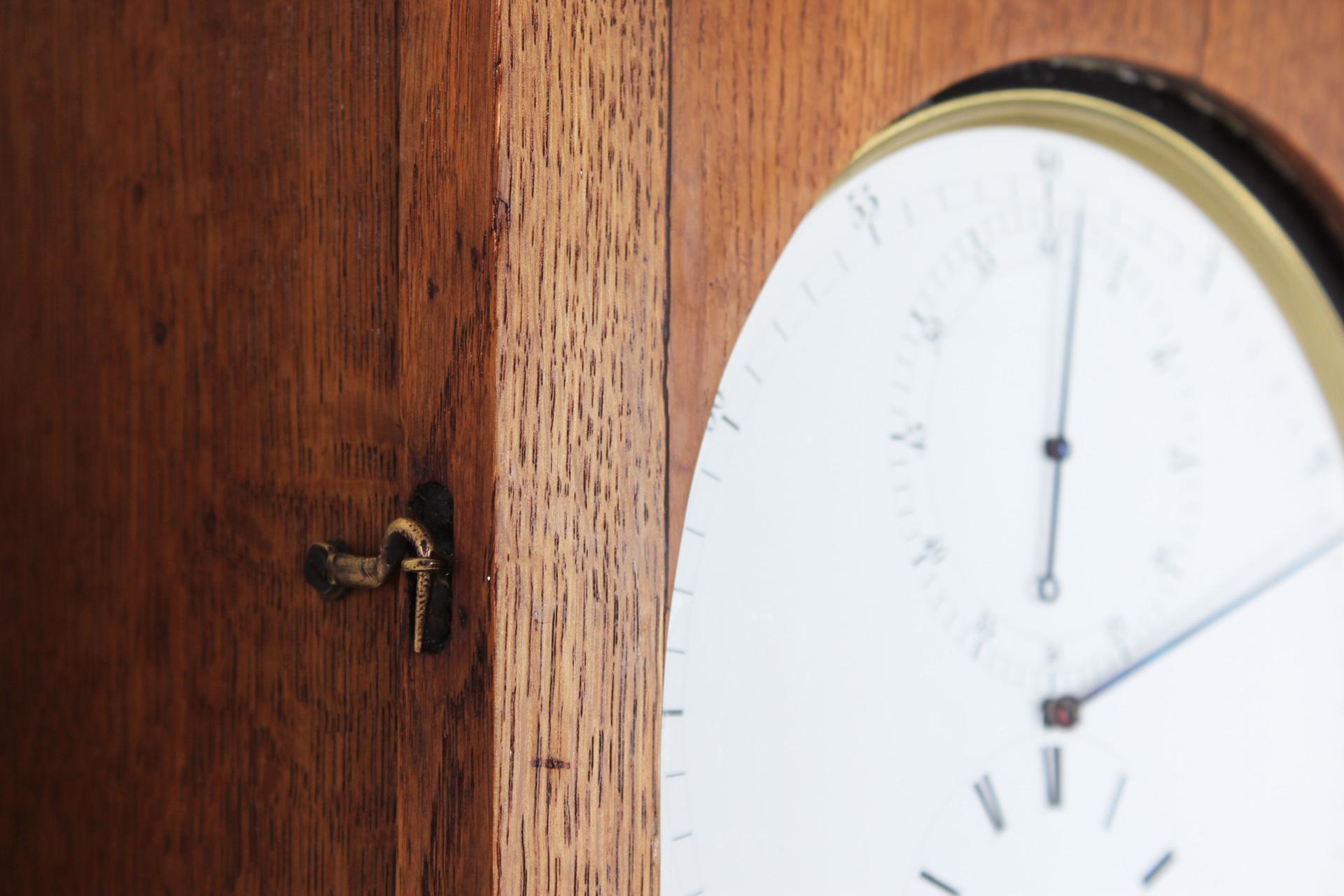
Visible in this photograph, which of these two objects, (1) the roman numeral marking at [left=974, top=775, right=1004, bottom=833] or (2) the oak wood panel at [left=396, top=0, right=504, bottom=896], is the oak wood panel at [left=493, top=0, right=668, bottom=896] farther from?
(1) the roman numeral marking at [left=974, top=775, right=1004, bottom=833]

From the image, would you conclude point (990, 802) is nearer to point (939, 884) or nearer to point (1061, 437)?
point (939, 884)

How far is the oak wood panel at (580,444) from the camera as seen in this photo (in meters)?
0.33

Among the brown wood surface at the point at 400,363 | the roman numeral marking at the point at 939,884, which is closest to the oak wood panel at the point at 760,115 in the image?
the brown wood surface at the point at 400,363

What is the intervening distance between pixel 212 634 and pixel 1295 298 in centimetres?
48

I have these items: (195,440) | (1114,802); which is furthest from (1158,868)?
(195,440)

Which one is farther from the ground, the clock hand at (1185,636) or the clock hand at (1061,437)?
the clock hand at (1061,437)

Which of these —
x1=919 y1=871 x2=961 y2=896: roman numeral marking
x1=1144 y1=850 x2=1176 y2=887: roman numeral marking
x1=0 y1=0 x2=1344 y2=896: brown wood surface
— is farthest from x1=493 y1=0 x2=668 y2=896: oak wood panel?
x1=1144 y1=850 x2=1176 y2=887: roman numeral marking

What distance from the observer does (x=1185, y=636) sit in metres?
0.49

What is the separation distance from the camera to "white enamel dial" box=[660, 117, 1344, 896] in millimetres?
399

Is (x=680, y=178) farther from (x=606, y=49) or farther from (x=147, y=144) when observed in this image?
(x=147, y=144)

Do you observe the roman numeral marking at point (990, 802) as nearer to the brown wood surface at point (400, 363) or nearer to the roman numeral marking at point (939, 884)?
the roman numeral marking at point (939, 884)

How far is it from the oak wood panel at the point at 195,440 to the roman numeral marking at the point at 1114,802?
282 millimetres

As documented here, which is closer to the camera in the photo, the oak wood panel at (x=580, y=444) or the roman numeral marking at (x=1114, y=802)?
the oak wood panel at (x=580, y=444)

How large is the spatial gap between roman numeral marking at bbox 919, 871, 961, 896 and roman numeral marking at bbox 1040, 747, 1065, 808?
0.05 meters
